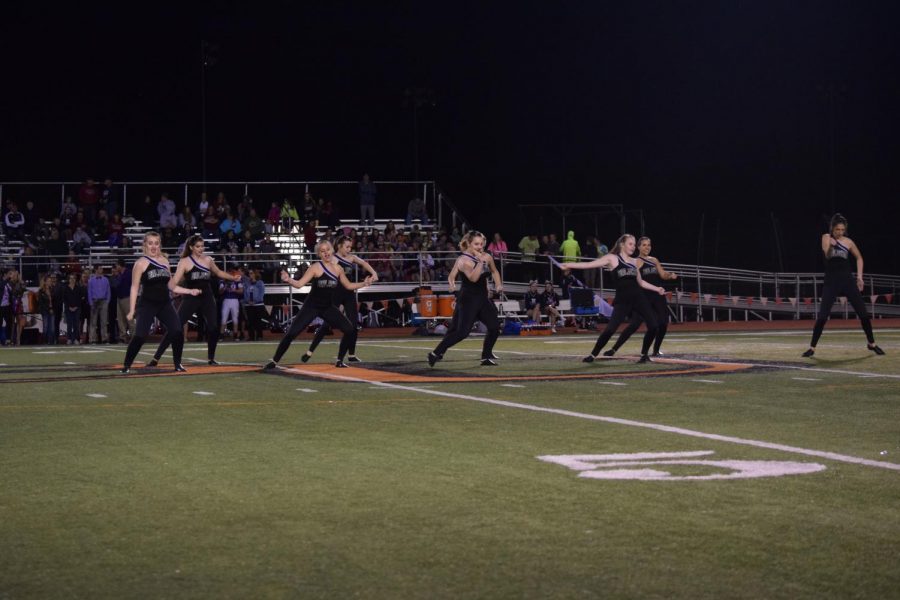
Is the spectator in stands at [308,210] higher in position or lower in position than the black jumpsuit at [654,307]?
higher

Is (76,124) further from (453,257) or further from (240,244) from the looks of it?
(453,257)

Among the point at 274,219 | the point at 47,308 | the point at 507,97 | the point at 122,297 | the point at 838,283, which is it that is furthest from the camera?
the point at 507,97

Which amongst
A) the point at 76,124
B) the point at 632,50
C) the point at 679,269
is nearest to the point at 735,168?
the point at 632,50

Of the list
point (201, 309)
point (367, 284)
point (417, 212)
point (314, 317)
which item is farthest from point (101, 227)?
point (314, 317)

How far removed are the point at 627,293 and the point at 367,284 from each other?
3.70 m

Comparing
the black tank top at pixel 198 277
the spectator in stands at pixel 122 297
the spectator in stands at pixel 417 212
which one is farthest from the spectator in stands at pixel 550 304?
the black tank top at pixel 198 277

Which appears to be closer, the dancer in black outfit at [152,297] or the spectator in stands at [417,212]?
the dancer in black outfit at [152,297]

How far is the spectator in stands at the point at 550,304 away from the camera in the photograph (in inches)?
1221

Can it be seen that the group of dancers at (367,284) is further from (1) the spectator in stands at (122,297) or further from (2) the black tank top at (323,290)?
(1) the spectator in stands at (122,297)

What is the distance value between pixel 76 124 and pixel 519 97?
57.4 feet

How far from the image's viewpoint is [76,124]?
1804 inches

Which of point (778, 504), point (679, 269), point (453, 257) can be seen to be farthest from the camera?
point (679, 269)

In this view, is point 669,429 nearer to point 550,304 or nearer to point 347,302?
point 347,302

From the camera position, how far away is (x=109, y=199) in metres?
36.6
